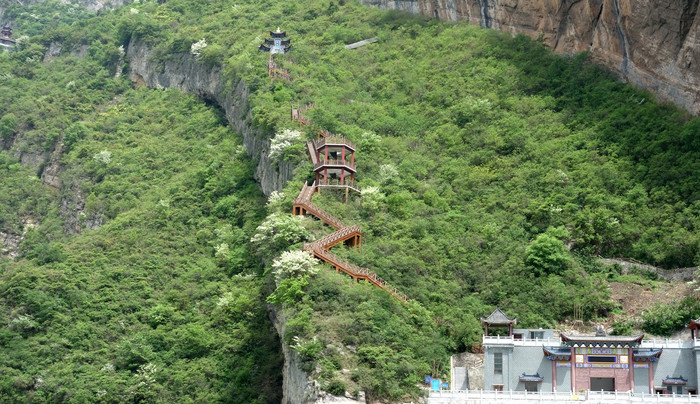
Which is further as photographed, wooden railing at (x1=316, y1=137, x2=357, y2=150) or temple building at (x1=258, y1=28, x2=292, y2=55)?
temple building at (x1=258, y1=28, x2=292, y2=55)

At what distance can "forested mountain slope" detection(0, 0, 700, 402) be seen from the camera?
201 feet

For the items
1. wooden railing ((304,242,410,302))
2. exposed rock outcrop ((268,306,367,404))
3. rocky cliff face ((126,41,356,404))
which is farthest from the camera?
wooden railing ((304,242,410,302))

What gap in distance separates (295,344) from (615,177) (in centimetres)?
2400

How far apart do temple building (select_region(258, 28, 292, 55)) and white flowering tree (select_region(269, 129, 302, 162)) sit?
19846 mm

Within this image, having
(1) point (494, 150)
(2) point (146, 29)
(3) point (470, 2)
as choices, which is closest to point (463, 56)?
(3) point (470, 2)

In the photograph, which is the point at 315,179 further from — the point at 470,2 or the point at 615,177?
the point at 470,2

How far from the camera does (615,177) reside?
70.4 m

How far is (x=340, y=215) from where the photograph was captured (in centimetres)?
6738

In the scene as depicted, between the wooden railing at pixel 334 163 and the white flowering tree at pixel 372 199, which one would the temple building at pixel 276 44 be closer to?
the wooden railing at pixel 334 163

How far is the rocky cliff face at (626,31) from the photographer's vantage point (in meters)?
72.8

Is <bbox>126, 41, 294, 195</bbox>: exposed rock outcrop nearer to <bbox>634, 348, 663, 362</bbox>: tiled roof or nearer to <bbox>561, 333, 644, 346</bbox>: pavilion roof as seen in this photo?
<bbox>561, 333, 644, 346</bbox>: pavilion roof

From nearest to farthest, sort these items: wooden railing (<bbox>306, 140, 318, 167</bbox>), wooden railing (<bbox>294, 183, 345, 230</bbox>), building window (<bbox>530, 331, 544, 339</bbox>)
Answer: building window (<bbox>530, 331, 544, 339</bbox>) < wooden railing (<bbox>294, 183, 345, 230</bbox>) < wooden railing (<bbox>306, 140, 318, 167</bbox>)

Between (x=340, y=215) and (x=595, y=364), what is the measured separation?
1876cm

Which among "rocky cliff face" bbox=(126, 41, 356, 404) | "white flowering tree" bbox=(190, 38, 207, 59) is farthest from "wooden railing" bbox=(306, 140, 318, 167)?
"white flowering tree" bbox=(190, 38, 207, 59)
